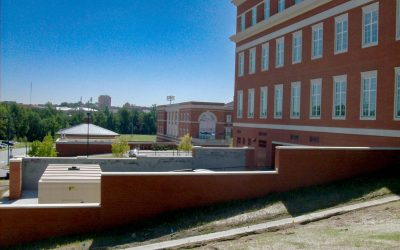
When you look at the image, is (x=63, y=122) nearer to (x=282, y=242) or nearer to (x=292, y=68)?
(x=292, y=68)

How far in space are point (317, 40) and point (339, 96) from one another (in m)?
4.49

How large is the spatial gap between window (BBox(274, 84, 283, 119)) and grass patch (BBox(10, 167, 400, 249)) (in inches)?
632

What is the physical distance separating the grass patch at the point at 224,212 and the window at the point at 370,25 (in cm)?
906

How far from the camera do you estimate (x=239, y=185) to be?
16438mm

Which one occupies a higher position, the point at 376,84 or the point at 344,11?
the point at 344,11

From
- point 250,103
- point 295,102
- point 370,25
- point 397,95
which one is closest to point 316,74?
point 295,102

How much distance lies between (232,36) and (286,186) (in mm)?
25572

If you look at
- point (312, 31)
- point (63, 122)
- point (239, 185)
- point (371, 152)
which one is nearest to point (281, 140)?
point (312, 31)

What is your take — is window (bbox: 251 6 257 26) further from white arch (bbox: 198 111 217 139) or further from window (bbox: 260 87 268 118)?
white arch (bbox: 198 111 217 139)

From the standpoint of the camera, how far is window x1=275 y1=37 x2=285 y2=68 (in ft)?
105

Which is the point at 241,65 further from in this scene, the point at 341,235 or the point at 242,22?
the point at 341,235

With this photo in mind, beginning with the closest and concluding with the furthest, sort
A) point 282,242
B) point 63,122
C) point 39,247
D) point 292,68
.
A: point 282,242
point 39,247
point 292,68
point 63,122

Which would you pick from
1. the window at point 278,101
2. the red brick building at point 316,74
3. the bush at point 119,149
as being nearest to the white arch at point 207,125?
the bush at point 119,149

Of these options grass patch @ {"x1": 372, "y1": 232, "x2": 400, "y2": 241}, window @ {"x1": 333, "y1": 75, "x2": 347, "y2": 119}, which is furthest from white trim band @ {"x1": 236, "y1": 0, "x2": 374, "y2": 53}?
grass patch @ {"x1": 372, "y1": 232, "x2": 400, "y2": 241}
